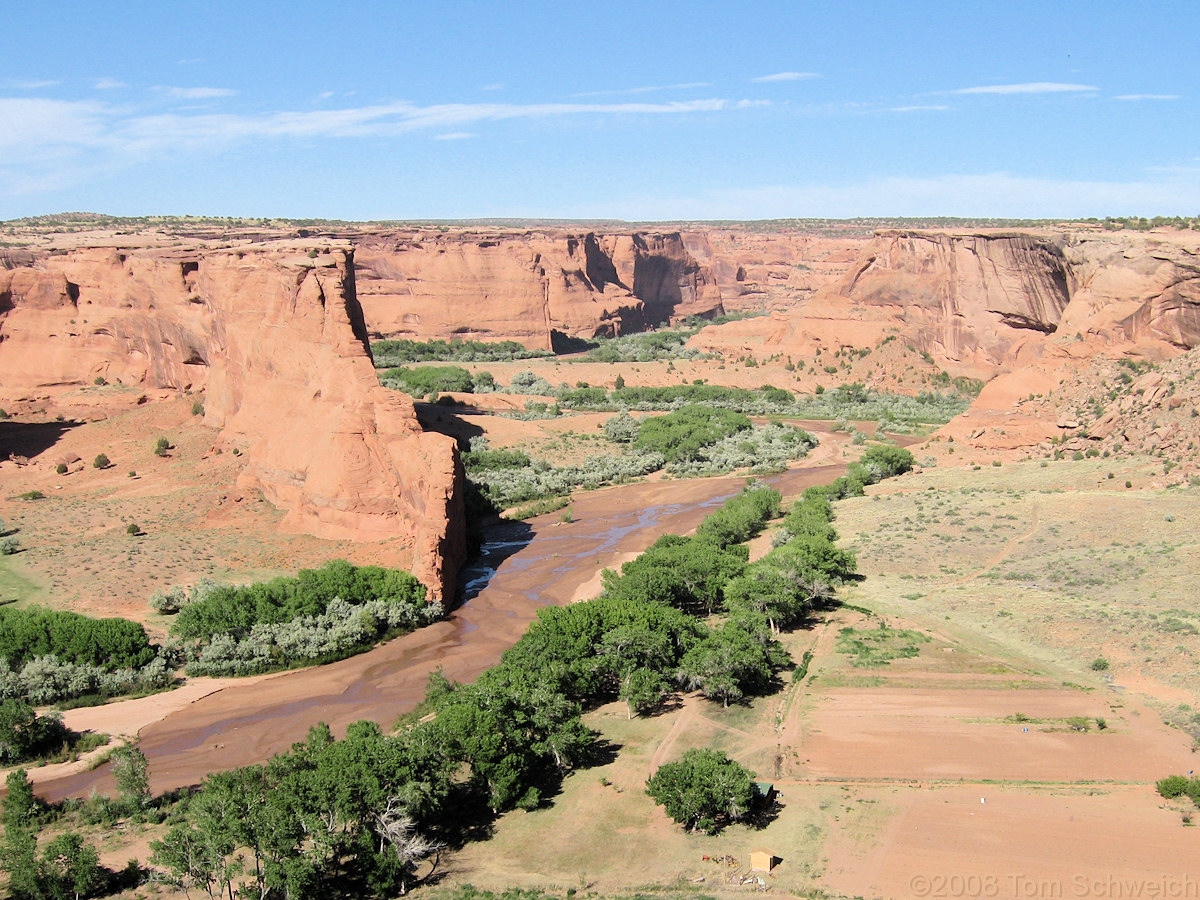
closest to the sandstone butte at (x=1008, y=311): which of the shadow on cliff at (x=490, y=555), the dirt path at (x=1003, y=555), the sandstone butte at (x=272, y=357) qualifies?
the dirt path at (x=1003, y=555)

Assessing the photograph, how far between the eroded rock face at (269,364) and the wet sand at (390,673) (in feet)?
7.75

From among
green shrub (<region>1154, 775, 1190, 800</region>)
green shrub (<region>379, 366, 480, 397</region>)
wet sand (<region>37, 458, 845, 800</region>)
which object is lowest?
wet sand (<region>37, 458, 845, 800</region>)

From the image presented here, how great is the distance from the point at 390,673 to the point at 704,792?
12842 millimetres

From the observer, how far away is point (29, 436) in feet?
168

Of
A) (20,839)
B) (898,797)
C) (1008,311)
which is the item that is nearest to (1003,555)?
(898,797)

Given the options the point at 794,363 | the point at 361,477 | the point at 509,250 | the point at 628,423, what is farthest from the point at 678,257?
the point at 361,477

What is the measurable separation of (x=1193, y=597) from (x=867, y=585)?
980 centimetres

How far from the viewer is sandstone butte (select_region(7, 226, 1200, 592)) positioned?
38344 millimetres

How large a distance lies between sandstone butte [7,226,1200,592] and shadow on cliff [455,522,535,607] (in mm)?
1043

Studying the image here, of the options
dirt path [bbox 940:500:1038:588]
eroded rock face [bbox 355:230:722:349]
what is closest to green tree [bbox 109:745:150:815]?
dirt path [bbox 940:500:1038:588]

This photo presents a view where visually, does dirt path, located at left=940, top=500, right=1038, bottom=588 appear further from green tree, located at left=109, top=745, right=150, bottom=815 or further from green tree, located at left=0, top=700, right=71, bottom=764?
green tree, located at left=0, top=700, right=71, bottom=764

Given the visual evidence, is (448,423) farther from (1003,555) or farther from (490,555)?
(1003,555)

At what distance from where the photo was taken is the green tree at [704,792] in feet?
70.5

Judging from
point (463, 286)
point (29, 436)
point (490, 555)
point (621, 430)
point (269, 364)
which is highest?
point (463, 286)
